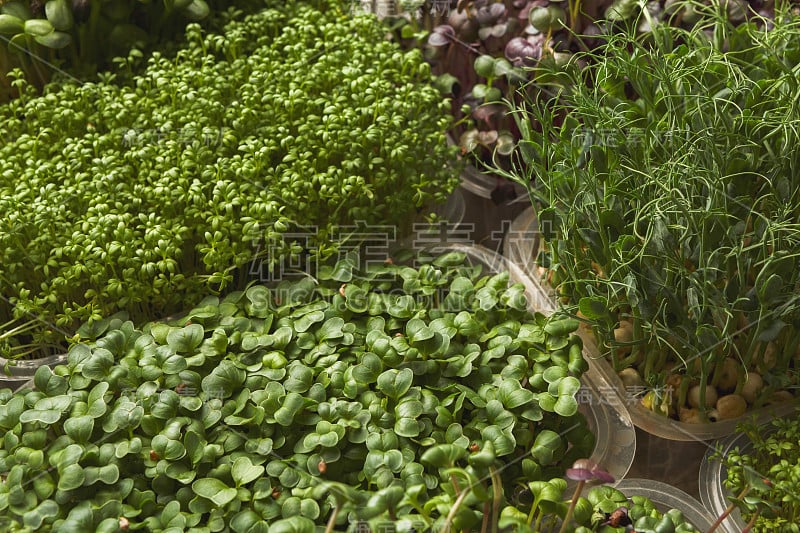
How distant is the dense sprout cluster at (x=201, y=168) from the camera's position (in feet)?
4.33

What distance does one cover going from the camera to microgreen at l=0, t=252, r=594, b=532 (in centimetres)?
100

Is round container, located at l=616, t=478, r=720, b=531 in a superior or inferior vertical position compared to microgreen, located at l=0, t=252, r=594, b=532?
inferior

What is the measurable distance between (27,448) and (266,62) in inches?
35.1

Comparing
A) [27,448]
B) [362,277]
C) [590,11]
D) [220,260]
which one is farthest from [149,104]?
[590,11]

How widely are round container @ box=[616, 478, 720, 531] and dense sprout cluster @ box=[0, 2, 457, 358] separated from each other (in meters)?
0.65

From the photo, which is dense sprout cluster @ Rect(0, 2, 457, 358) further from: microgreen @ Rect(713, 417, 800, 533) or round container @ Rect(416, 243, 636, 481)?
microgreen @ Rect(713, 417, 800, 533)

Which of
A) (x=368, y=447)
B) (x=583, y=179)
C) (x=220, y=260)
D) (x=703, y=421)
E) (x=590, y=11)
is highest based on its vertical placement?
(x=590, y=11)

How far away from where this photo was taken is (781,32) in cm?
122

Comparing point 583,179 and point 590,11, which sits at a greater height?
point 590,11

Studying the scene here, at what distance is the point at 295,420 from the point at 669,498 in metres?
0.60

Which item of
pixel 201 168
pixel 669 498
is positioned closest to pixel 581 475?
pixel 669 498

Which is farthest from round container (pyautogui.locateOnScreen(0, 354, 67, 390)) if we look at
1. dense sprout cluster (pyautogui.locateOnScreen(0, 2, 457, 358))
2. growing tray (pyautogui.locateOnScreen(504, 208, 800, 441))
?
growing tray (pyautogui.locateOnScreen(504, 208, 800, 441))

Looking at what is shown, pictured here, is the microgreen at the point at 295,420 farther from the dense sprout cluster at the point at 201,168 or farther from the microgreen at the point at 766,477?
the microgreen at the point at 766,477

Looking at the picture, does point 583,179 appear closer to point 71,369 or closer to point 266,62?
point 266,62
